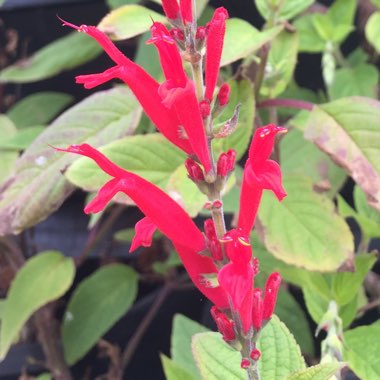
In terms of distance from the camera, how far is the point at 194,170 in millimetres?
347

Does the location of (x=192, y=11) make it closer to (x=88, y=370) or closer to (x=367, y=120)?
(x=367, y=120)

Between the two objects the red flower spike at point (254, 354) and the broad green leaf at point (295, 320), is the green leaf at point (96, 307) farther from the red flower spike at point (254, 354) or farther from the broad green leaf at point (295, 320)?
the red flower spike at point (254, 354)

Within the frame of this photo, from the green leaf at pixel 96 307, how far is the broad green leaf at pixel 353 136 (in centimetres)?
37

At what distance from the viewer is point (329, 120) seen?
1.98 feet

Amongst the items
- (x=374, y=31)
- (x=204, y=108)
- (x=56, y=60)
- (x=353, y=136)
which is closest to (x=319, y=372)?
(x=204, y=108)

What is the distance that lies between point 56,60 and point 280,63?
0.37 m

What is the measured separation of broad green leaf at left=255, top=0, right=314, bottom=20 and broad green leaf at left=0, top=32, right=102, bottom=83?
327mm

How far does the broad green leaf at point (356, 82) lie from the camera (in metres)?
0.84

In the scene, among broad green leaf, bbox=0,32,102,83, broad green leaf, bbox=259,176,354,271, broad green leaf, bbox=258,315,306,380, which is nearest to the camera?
broad green leaf, bbox=258,315,306,380

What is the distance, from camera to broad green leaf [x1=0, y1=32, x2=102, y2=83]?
895 mm

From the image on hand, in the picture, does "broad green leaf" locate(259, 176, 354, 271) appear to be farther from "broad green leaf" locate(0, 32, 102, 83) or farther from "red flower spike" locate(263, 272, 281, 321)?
"broad green leaf" locate(0, 32, 102, 83)

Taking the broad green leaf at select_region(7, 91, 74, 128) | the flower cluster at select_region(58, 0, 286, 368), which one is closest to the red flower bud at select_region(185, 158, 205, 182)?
the flower cluster at select_region(58, 0, 286, 368)

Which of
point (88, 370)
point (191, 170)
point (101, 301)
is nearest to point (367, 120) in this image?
point (191, 170)

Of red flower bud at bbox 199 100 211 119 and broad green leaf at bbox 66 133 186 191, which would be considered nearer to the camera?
red flower bud at bbox 199 100 211 119
